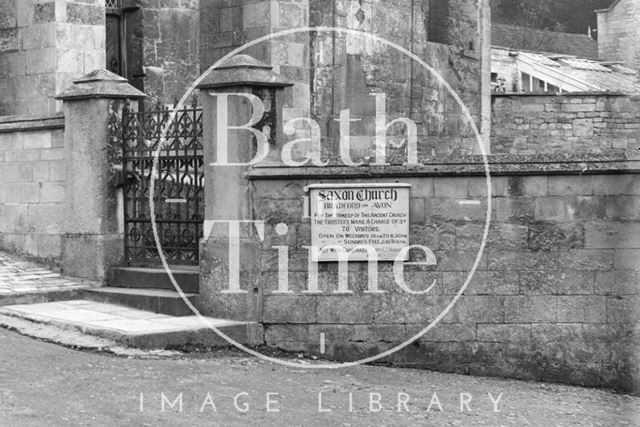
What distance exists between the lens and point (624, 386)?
456 inches

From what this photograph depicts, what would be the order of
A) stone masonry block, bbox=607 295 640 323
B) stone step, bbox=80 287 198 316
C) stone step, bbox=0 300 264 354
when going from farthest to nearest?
stone step, bbox=80 287 198 316
stone masonry block, bbox=607 295 640 323
stone step, bbox=0 300 264 354

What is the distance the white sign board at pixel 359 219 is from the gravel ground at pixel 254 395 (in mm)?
1170

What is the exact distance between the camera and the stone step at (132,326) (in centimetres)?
1098

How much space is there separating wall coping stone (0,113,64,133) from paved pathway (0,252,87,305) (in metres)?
1.53

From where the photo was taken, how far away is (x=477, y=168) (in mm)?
11602

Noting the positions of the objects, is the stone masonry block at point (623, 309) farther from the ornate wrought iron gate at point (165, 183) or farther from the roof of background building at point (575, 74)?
the roof of background building at point (575, 74)

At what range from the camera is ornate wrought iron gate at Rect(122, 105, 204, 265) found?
1262cm

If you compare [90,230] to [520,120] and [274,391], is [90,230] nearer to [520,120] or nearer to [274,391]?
[274,391]

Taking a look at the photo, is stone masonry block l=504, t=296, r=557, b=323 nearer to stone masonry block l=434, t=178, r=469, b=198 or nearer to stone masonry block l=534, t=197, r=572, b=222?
stone masonry block l=534, t=197, r=572, b=222

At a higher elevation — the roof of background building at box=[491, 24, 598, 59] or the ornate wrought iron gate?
the roof of background building at box=[491, 24, 598, 59]

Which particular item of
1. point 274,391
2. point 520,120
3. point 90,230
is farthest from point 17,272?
point 520,120

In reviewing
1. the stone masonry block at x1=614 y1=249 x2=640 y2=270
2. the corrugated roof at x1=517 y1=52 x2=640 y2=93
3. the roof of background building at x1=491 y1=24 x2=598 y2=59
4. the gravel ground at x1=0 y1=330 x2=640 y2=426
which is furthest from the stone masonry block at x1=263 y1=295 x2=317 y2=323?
the roof of background building at x1=491 y1=24 x2=598 y2=59

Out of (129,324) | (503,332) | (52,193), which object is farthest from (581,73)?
(129,324)

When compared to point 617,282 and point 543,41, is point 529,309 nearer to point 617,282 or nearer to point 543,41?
point 617,282
